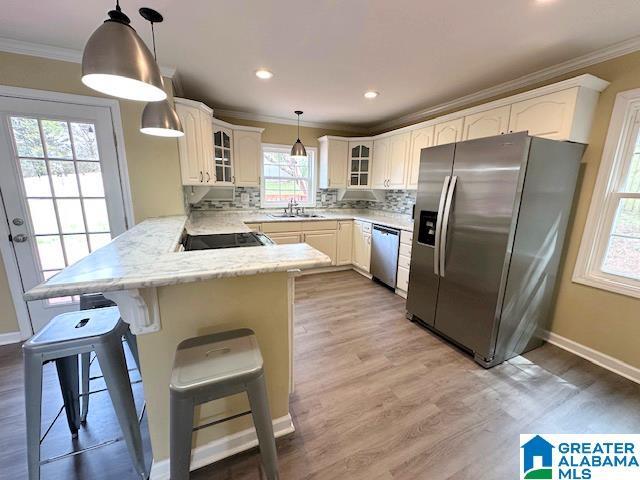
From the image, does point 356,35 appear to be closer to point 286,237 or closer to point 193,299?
point 193,299

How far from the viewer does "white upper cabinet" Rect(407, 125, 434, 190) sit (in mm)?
3182

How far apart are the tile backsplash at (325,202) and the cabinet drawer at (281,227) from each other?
712mm

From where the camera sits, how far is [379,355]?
2211 millimetres

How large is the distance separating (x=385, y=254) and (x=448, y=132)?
5.40ft

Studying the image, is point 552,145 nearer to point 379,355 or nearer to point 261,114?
point 379,355

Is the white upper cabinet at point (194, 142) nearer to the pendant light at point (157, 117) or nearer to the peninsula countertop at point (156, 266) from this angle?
the pendant light at point (157, 117)

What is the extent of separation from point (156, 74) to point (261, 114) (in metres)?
3.10

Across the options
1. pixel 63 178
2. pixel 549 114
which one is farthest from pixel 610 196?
pixel 63 178

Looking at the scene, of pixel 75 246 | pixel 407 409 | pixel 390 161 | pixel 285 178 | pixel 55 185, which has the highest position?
pixel 390 161

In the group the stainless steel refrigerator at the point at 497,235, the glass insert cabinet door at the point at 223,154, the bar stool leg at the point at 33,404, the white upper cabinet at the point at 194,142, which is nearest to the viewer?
the bar stool leg at the point at 33,404

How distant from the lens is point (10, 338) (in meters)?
2.31

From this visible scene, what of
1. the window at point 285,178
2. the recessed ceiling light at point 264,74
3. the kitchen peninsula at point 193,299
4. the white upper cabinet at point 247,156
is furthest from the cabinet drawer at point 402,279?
the recessed ceiling light at point 264,74

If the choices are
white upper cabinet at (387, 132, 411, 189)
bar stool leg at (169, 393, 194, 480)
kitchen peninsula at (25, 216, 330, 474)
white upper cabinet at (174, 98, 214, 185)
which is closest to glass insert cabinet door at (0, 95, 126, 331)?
white upper cabinet at (174, 98, 214, 185)

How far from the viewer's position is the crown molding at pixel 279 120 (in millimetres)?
3703
